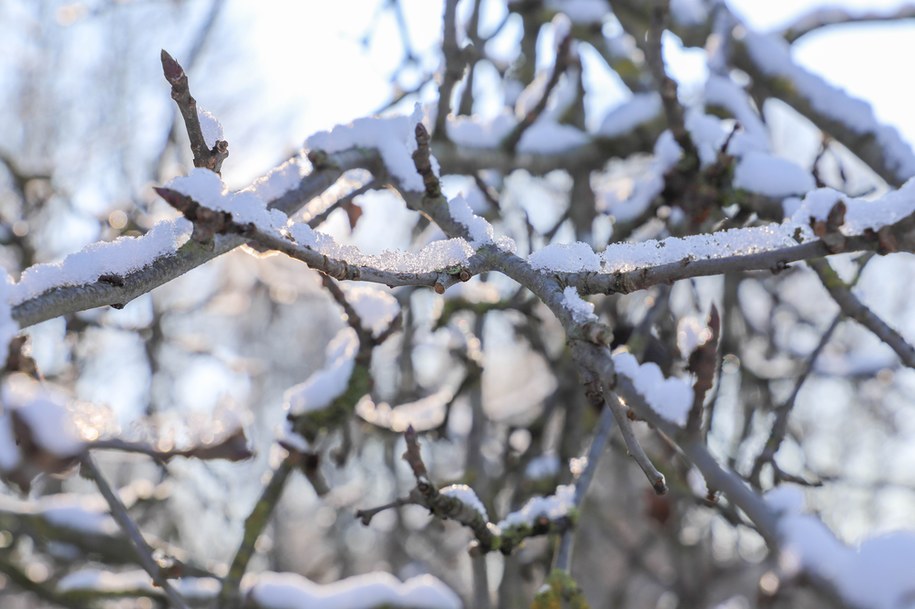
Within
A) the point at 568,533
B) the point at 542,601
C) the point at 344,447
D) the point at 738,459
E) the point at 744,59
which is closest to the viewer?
the point at 542,601

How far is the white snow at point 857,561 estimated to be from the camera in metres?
0.85

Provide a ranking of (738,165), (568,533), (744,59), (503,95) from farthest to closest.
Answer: (503,95) < (744,59) < (738,165) < (568,533)

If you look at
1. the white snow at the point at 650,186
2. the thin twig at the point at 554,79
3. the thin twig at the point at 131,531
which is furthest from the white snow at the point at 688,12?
the thin twig at the point at 131,531

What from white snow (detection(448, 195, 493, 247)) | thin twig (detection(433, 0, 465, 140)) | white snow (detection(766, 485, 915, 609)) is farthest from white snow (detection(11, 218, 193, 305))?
thin twig (detection(433, 0, 465, 140))

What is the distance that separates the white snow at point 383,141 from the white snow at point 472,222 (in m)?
0.13

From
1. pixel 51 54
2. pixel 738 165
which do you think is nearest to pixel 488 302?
pixel 738 165

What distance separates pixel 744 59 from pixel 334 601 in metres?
2.09

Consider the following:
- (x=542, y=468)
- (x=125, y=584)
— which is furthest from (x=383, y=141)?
(x=125, y=584)

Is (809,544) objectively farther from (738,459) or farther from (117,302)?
(738,459)

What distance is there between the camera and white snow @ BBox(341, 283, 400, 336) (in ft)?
5.95

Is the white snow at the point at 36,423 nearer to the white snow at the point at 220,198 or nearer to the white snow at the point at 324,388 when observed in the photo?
the white snow at the point at 220,198

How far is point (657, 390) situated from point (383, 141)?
72 centimetres

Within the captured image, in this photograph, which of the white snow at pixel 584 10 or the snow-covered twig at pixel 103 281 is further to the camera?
the white snow at pixel 584 10

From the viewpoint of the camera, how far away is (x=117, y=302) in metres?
0.93
